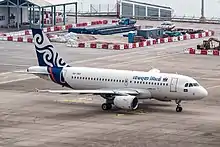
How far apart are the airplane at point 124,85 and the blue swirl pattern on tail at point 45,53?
21 centimetres

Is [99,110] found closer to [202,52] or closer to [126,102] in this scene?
[126,102]

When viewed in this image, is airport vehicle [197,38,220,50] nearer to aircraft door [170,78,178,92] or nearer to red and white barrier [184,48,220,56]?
red and white barrier [184,48,220,56]

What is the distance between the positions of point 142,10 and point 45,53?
354ft

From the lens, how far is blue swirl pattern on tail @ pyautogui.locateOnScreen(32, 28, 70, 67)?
72.1m

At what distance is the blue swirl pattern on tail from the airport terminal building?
341 feet

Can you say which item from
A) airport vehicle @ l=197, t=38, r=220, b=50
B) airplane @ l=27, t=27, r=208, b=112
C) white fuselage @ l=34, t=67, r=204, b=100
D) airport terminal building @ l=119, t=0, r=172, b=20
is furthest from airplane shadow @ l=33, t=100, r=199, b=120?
airport terminal building @ l=119, t=0, r=172, b=20

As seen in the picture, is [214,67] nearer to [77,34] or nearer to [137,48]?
[137,48]

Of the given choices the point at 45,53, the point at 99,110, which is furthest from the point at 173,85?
the point at 45,53

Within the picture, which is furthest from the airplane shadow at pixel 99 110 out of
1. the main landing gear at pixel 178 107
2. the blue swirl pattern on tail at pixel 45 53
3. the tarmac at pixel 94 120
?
the blue swirl pattern on tail at pixel 45 53

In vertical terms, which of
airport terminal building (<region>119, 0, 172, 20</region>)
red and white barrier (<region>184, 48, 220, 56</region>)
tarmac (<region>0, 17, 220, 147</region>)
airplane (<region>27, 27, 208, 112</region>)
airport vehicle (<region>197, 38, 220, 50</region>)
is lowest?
tarmac (<region>0, 17, 220, 147</region>)

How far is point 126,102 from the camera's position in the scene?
6359 cm

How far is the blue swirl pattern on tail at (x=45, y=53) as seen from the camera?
72.1m

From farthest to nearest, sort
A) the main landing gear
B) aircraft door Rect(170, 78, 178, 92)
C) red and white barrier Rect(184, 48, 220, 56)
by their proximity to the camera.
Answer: red and white barrier Rect(184, 48, 220, 56), the main landing gear, aircraft door Rect(170, 78, 178, 92)

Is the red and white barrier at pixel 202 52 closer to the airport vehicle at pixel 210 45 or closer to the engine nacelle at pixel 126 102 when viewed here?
the airport vehicle at pixel 210 45
